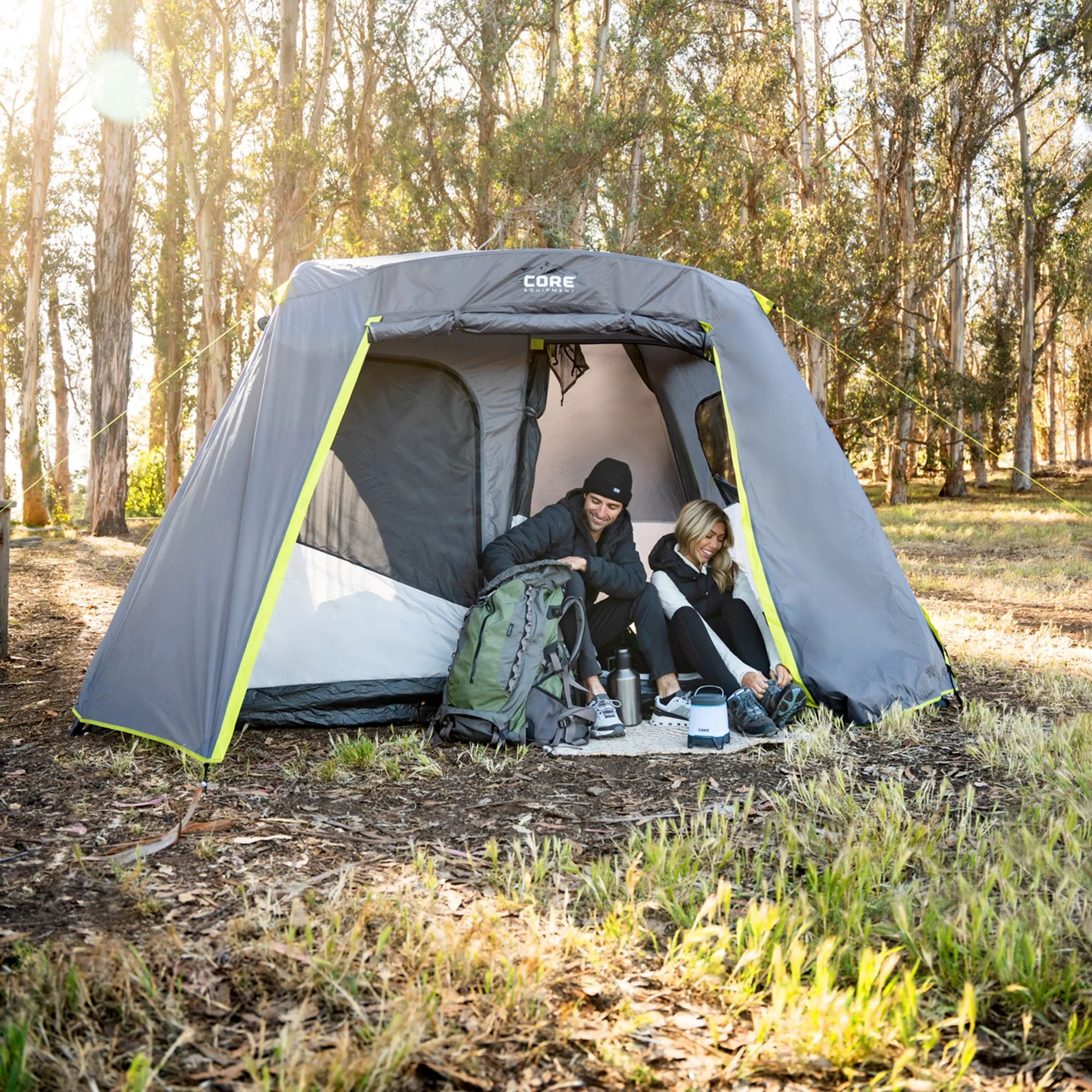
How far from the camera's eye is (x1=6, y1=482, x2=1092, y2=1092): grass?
1.89 meters

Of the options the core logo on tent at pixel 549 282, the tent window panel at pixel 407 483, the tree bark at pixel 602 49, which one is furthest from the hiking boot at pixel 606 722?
the tree bark at pixel 602 49

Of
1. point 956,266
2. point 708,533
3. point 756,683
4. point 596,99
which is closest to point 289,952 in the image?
point 756,683

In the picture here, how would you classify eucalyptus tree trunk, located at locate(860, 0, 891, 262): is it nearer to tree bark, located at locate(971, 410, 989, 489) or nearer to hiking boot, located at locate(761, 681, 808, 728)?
tree bark, located at locate(971, 410, 989, 489)

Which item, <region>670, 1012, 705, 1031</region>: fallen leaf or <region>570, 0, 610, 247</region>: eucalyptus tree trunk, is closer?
<region>670, 1012, 705, 1031</region>: fallen leaf

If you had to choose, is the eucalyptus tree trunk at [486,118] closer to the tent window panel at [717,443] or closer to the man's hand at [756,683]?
the tent window panel at [717,443]

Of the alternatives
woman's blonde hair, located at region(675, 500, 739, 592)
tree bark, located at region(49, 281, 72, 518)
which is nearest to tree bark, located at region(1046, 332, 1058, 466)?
tree bark, located at region(49, 281, 72, 518)

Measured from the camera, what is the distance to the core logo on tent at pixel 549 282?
427 cm

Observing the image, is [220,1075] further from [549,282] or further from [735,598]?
[735,598]

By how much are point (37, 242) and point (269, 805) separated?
1401cm

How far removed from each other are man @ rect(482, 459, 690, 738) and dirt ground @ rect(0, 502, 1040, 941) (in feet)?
2.21

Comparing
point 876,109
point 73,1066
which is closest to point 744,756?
point 73,1066

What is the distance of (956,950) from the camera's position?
2.23 meters

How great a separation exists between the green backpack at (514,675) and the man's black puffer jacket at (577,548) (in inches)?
8.5

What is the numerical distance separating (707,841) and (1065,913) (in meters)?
0.88
